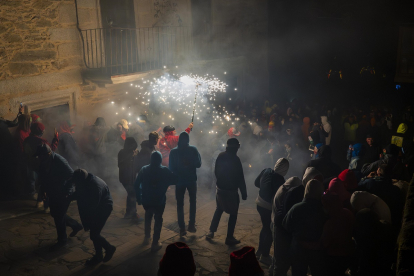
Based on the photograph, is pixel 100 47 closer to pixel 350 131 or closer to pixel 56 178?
pixel 56 178

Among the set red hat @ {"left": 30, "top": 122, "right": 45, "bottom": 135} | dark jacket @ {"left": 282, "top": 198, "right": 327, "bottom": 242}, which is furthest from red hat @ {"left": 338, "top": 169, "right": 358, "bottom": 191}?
red hat @ {"left": 30, "top": 122, "right": 45, "bottom": 135}

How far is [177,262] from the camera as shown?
3.53 metres

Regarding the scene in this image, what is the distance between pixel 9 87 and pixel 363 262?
27.4 feet

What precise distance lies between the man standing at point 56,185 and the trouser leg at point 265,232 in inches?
127

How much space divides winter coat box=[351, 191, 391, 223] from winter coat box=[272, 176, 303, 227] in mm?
807

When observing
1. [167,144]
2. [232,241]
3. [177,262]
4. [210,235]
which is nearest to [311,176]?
[232,241]

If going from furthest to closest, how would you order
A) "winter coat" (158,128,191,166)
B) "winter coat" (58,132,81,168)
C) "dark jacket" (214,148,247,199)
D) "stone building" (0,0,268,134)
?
"stone building" (0,0,268,134)
"winter coat" (158,128,191,166)
"winter coat" (58,132,81,168)
"dark jacket" (214,148,247,199)

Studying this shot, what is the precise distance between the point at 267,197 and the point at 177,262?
260 cm

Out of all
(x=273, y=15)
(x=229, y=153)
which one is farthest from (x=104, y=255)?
(x=273, y=15)

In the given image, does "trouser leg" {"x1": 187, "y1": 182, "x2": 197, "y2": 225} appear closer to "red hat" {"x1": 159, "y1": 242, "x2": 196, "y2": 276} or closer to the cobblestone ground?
the cobblestone ground

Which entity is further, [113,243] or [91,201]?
[113,243]

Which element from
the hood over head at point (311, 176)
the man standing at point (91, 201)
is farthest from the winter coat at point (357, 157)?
the man standing at point (91, 201)

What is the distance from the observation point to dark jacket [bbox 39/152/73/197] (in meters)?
6.18

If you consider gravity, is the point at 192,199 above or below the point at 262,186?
below
